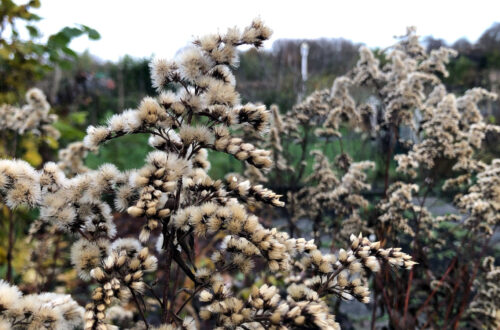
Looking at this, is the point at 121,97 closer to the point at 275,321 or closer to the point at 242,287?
the point at 242,287

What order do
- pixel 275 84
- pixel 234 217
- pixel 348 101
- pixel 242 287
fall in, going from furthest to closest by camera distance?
pixel 275 84, pixel 242 287, pixel 348 101, pixel 234 217

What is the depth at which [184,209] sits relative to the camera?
3.91 feet

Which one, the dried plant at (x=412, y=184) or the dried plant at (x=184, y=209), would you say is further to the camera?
the dried plant at (x=412, y=184)

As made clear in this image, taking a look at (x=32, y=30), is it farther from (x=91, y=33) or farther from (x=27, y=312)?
(x=27, y=312)

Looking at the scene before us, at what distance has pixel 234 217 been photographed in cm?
113

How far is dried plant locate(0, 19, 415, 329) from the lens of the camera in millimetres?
1082

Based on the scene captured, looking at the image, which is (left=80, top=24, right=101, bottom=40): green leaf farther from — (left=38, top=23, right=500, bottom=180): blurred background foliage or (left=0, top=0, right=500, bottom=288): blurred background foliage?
(left=38, top=23, right=500, bottom=180): blurred background foliage

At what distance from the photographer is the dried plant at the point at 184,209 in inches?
42.6

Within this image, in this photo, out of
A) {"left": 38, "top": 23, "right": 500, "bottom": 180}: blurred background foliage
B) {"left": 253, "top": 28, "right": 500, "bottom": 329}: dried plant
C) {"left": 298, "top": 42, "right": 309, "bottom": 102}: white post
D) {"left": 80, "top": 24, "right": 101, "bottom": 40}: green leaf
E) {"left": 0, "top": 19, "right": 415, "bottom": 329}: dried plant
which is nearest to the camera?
{"left": 0, "top": 19, "right": 415, "bottom": 329}: dried plant

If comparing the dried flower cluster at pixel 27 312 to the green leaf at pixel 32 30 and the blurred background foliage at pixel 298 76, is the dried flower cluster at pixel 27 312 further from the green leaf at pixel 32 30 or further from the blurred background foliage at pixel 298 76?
the blurred background foliage at pixel 298 76

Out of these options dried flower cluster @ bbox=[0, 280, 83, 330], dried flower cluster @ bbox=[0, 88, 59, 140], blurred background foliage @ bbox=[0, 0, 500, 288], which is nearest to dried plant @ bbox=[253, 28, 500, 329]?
blurred background foliage @ bbox=[0, 0, 500, 288]

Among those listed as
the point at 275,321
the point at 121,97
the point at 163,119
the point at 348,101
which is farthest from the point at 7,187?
the point at 121,97

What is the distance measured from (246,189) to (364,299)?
1.62 ft

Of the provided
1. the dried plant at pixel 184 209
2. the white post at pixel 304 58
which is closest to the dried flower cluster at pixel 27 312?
the dried plant at pixel 184 209
